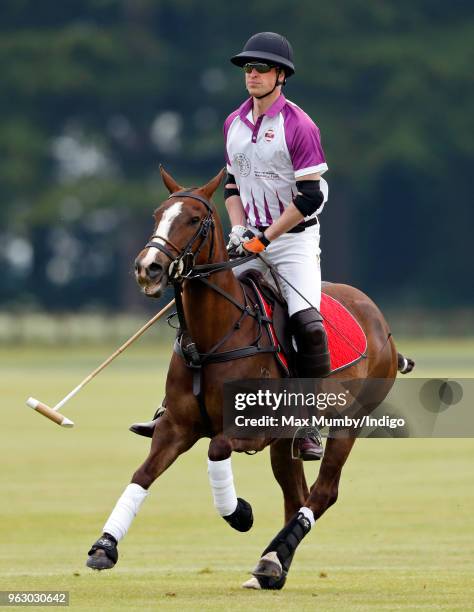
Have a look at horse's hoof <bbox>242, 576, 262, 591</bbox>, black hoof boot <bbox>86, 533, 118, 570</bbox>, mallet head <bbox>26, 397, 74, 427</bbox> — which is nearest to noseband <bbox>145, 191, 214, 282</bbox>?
mallet head <bbox>26, 397, 74, 427</bbox>

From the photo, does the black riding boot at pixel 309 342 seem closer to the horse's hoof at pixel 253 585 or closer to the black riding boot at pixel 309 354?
the black riding boot at pixel 309 354

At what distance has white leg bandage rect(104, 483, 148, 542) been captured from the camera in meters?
8.64

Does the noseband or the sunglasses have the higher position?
the sunglasses

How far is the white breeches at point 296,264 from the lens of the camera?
31.5ft

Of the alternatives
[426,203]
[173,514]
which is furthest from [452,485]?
[426,203]

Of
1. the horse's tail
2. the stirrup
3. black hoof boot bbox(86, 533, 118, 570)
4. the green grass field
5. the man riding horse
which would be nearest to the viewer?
black hoof boot bbox(86, 533, 118, 570)

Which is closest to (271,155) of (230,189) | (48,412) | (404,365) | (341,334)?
(230,189)

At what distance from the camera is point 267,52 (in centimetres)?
940

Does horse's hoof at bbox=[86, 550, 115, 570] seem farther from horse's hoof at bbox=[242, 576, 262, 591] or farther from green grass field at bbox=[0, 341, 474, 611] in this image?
horse's hoof at bbox=[242, 576, 262, 591]

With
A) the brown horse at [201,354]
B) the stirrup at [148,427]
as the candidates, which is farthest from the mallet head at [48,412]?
the brown horse at [201,354]

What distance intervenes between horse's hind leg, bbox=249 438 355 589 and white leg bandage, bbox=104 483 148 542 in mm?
768

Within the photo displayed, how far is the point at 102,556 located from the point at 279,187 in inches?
89.5

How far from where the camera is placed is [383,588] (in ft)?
30.4

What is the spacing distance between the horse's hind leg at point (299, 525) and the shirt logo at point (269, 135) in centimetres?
174
